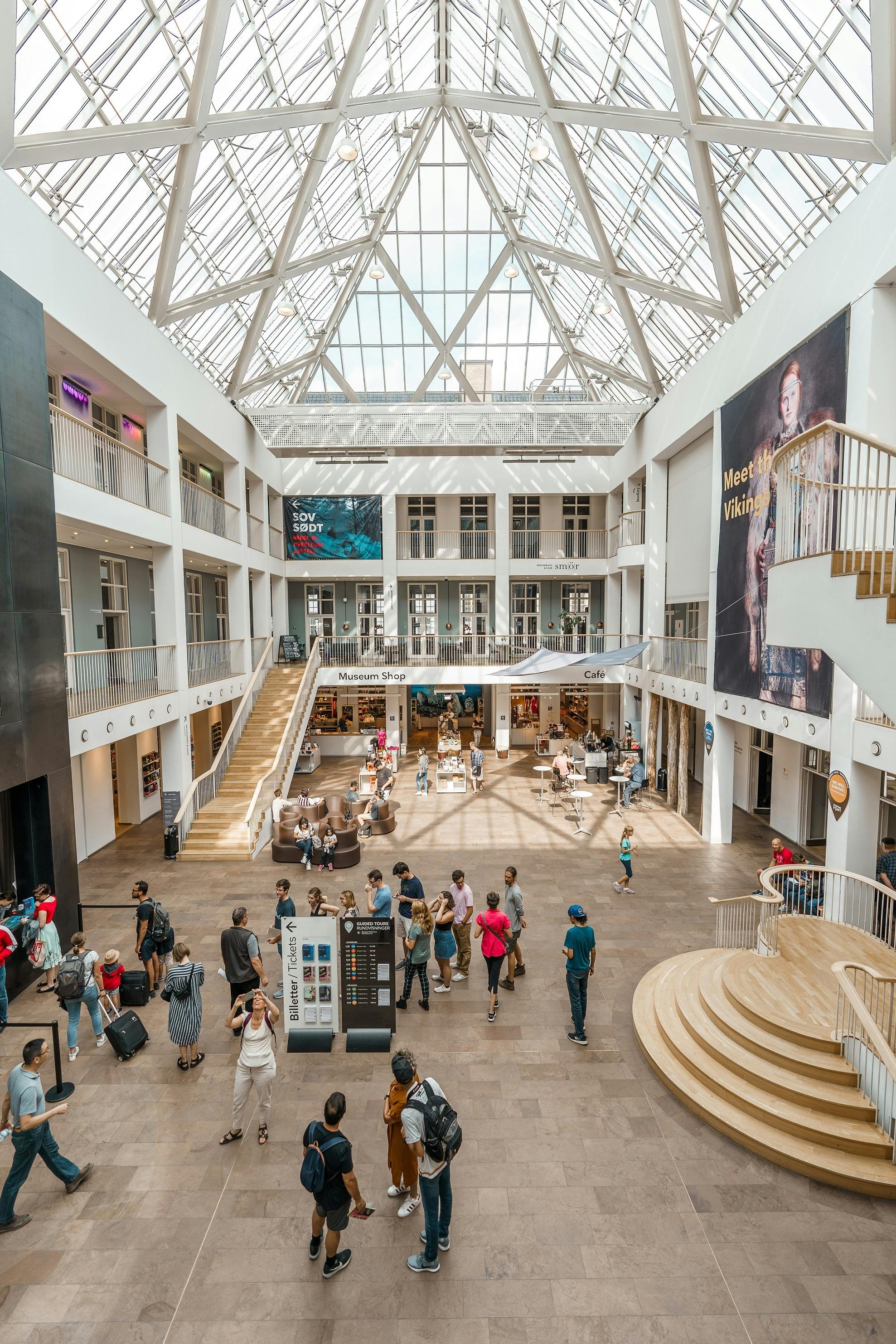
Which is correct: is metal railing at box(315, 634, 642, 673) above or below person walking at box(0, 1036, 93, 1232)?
above

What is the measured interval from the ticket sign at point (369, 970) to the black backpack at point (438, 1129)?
103 inches

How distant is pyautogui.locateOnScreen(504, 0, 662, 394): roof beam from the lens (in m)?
13.0

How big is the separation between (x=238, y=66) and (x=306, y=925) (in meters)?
16.5

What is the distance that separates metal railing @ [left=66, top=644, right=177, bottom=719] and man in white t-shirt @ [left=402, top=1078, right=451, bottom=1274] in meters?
8.09

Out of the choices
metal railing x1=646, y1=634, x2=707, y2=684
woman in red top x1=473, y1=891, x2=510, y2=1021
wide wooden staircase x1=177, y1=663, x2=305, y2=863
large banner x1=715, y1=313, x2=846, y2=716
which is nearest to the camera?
woman in red top x1=473, y1=891, x2=510, y2=1021

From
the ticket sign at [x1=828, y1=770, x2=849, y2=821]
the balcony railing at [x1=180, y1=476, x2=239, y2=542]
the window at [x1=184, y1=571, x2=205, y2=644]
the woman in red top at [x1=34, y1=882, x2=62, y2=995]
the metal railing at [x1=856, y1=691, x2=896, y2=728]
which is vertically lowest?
the woman in red top at [x1=34, y1=882, x2=62, y2=995]

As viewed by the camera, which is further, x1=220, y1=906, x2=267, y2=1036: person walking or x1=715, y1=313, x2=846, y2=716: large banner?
x1=715, y1=313, x2=846, y2=716: large banner

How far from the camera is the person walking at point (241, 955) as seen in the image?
7336 mm

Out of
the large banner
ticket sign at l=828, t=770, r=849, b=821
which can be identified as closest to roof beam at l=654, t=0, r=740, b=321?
the large banner

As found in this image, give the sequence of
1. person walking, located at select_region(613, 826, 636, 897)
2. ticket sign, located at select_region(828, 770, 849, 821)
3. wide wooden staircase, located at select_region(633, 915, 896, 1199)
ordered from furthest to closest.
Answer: person walking, located at select_region(613, 826, 636, 897) < ticket sign, located at select_region(828, 770, 849, 821) < wide wooden staircase, located at select_region(633, 915, 896, 1199)

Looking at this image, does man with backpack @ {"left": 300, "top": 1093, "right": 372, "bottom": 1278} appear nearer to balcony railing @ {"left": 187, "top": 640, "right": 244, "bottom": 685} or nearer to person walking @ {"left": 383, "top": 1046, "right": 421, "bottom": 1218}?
person walking @ {"left": 383, "top": 1046, "right": 421, "bottom": 1218}

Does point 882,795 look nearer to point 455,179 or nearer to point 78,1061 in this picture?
point 78,1061

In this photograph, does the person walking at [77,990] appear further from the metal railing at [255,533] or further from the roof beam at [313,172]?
the roof beam at [313,172]

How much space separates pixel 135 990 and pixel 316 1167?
502 cm
